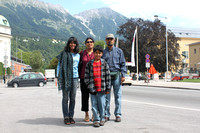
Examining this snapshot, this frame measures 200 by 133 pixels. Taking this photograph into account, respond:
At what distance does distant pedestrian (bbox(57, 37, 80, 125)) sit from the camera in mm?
6383

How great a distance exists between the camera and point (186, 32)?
85125 mm

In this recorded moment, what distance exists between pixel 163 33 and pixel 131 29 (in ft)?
20.3

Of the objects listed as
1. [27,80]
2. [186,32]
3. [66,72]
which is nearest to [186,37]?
[186,32]

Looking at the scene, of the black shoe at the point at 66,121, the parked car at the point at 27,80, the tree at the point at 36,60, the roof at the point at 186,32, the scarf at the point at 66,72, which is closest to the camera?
the black shoe at the point at 66,121

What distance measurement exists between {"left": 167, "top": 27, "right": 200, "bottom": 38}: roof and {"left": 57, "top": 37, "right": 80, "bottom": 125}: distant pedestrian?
80128 millimetres

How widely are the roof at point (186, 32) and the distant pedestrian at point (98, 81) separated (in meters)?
80.4

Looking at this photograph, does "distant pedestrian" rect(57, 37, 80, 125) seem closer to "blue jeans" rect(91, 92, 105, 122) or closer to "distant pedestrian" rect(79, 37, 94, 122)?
"distant pedestrian" rect(79, 37, 94, 122)

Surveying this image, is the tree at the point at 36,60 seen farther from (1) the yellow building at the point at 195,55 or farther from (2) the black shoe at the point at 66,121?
(2) the black shoe at the point at 66,121

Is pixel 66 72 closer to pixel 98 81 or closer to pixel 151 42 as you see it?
pixel 98 81

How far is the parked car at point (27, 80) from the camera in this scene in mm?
29447

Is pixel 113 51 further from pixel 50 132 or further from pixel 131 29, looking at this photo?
pixel 131 29

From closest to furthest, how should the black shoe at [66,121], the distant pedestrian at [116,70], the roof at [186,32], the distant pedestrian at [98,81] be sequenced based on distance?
the distant pedestrian at [98,81]
the black shoe at [66,121]
the distant pedestrian at [116,70]
the roof at [186,32]

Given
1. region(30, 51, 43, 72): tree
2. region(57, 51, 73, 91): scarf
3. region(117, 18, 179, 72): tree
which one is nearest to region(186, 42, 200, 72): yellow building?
region(117, 18, 179, 72): tree

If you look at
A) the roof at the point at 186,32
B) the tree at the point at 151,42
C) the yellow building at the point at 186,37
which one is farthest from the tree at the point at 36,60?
the tree at the point at 151,42
